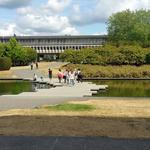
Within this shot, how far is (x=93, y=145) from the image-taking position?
1020 cm

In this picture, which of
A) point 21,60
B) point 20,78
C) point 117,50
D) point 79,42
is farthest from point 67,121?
point 79,42

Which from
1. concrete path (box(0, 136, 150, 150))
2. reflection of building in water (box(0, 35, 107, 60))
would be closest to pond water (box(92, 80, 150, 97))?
concrete path (box(0, 136, 150, 150))

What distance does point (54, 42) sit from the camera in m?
189

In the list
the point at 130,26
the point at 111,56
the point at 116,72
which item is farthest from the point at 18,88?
the point at 130,26

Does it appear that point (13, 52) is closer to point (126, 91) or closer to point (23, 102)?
point (126, 91)

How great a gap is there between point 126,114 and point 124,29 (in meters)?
103

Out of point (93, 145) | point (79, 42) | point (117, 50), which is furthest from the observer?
point (79, 42)

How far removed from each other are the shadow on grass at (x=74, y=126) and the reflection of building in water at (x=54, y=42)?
17143cm

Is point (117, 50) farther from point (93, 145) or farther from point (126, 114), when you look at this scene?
point (93, 145)

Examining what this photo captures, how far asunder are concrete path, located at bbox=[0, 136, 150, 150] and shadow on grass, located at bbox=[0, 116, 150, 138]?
0.93m

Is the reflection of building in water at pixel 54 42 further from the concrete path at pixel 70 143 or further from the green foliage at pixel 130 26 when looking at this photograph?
the concrete path at pixel 70 143

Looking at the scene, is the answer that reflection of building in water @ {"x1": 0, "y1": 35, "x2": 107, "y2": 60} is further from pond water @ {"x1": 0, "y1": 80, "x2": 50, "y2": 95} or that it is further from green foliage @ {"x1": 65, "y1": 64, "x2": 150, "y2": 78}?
pond water @ {"x1": 0, "y1": 80, "x2": 50, "y2": 95}

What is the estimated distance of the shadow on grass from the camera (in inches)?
479

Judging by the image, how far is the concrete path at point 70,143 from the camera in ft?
32.5
